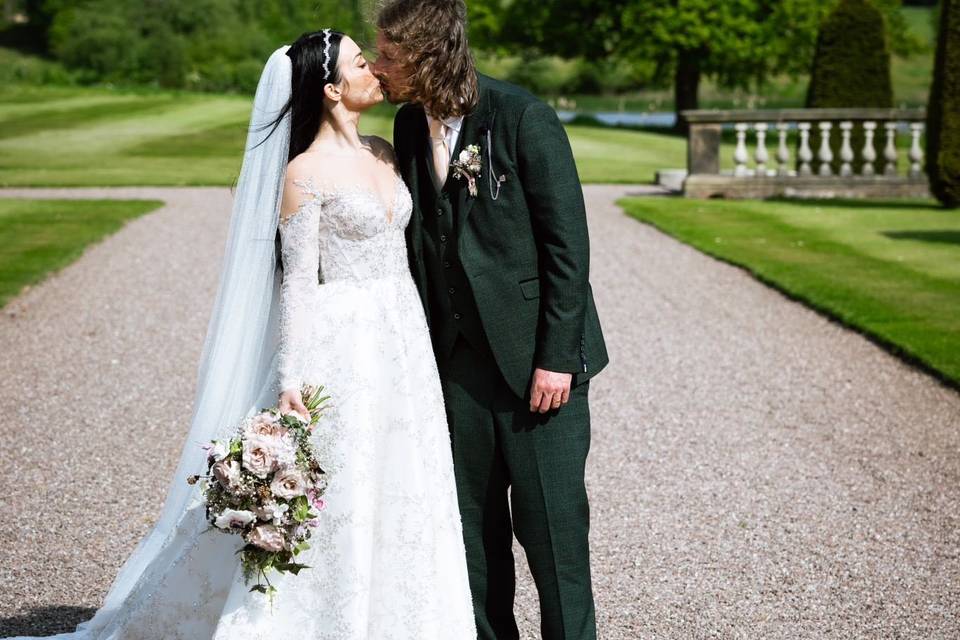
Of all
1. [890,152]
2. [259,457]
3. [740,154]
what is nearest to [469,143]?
[259,457]

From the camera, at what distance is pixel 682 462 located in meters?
6.35

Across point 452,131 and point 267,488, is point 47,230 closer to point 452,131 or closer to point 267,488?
point 452,131

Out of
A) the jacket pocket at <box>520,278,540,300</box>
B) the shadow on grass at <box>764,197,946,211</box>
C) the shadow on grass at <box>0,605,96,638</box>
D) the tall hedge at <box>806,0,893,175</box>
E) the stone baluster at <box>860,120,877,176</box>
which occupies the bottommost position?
the shadow on grass at <box>764,197,946,211</box>

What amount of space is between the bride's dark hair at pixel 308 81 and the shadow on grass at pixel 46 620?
1.90 metres

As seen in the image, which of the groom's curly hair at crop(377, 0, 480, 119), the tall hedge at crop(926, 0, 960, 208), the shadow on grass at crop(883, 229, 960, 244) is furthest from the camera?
the tall hedge at crop(926, 0, 960, 208)

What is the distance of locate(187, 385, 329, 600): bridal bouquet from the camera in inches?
129

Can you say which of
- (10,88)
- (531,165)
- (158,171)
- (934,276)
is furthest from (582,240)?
(10,88)

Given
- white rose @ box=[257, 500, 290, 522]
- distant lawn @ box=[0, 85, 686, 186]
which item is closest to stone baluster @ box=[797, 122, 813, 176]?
distant lawn @ box=[0, 85, 686, 186]

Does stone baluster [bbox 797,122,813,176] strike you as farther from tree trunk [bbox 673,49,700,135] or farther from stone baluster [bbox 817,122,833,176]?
tree trunk [bbox 673,49,700,135]

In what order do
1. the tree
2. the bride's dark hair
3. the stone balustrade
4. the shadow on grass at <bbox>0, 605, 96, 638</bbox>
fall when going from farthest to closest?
the tree < the stone balustrade < the shadow on grass at <bbox>0, 605, 96, 638</bbox> < the bride's dark hair

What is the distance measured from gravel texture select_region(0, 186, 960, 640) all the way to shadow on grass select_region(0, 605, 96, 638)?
10 mm

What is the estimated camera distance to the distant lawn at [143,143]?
23297mm

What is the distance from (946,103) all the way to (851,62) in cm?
525

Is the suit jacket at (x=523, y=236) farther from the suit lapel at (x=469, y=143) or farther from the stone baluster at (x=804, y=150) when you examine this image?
the stone baluster at (x=804, y=150)
